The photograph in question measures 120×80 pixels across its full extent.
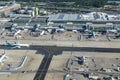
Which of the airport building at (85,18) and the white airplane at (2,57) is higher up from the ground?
the white airplane at (2,57)

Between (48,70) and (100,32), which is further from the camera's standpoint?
(100,32)

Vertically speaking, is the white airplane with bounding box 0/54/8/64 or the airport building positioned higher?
the white airplane with bounding box 0/54/8/64

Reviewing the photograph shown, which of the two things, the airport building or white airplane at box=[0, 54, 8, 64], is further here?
the airport building

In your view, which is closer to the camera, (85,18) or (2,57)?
(2,57)

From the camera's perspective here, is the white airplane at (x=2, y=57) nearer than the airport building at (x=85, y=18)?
Yes

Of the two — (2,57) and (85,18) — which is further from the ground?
(2,57)

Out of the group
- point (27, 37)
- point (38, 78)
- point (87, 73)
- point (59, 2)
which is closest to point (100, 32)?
point (27, 37)

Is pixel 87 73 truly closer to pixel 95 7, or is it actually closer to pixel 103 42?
pixel 103 42

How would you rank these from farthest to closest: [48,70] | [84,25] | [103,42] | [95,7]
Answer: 1. [95,7]
2. [84,25]
3. [103,42]
4. [48,70]

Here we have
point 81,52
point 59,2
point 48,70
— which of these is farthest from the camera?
point 59,2

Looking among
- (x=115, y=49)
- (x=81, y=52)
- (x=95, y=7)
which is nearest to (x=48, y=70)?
(x=81, y=52)
